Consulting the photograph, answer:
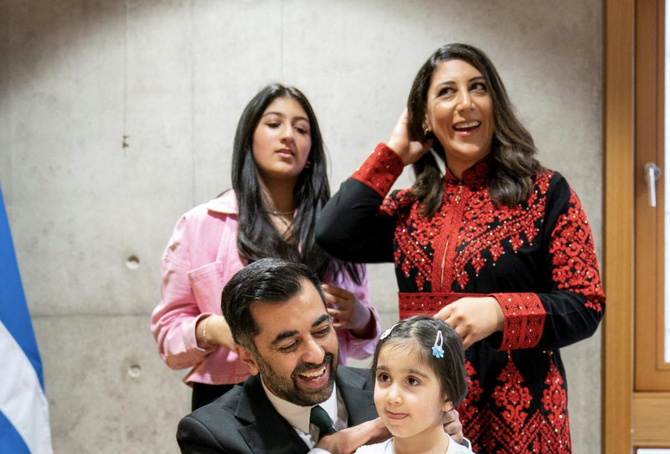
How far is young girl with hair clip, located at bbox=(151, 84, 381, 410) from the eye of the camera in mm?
2072

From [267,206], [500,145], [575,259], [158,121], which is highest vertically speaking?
[158,121]

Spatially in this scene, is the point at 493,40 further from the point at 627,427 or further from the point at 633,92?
the point at 627,427

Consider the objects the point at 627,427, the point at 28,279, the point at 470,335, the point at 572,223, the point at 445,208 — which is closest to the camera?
the point at 470,335

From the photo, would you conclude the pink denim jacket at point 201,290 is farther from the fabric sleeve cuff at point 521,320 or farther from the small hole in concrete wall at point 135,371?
the small hole in concrete wall at point 135,371

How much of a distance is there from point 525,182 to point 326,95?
1501mm

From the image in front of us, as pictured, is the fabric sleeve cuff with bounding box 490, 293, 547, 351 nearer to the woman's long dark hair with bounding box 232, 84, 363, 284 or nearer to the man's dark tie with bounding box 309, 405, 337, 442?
the man's dark tie with bounding box 309, 405, 337, 442

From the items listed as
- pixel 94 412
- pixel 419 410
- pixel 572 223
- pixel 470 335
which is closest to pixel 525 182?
pixel 572 223

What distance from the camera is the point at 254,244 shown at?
2068 mm

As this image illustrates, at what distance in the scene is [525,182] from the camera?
1.68 metres

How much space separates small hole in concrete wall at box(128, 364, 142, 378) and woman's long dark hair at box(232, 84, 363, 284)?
1.21m

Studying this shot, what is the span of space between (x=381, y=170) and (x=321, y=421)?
64 cm

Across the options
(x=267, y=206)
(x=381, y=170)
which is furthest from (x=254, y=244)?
(x=381, y=170)

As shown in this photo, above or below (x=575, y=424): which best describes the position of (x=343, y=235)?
above

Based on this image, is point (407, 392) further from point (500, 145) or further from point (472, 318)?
point (500, 145)
